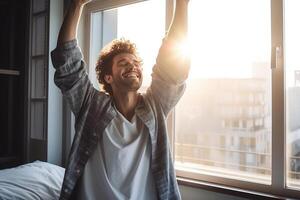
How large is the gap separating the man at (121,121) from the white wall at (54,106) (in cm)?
128

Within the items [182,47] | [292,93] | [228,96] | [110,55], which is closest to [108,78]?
[110,55]

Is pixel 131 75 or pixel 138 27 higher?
pixel 138 27

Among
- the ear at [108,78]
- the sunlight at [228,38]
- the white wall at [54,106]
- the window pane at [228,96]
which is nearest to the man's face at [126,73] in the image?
the ear at [108,78]

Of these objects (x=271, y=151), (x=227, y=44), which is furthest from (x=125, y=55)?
(x=271, y=151)

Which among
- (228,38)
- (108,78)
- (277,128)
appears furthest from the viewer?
(228,38)

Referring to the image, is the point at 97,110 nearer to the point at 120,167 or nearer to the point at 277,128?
the point at 120,167

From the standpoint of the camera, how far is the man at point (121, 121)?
3.29 feet

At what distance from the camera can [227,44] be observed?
177 centimetres

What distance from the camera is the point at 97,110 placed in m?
1.08

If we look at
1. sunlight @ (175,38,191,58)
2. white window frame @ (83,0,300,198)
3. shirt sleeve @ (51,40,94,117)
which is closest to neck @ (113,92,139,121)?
shirt sleeve @ (51,40,94,117)

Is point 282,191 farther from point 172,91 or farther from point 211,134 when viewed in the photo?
point 172,91

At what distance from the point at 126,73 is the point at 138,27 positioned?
1162 millimetres

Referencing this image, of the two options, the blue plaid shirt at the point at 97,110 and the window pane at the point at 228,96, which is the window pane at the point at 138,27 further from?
the blue plaid shirt at the point at 97,110

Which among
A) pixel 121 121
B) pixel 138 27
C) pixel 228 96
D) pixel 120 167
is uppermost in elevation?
pixel 138 27
